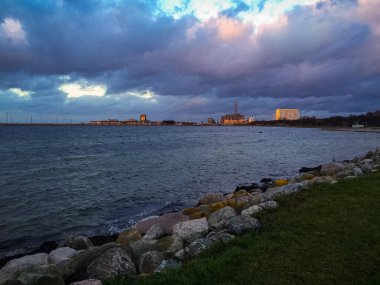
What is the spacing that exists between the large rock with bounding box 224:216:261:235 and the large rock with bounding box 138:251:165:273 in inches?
73.7

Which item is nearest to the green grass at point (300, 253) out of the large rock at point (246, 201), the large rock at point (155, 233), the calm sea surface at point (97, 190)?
the large rock at point (246, 201)

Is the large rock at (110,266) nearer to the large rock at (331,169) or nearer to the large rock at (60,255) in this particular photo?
the large rock at (60,255)

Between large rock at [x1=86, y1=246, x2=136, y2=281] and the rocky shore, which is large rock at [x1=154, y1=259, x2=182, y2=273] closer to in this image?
the rocky shore

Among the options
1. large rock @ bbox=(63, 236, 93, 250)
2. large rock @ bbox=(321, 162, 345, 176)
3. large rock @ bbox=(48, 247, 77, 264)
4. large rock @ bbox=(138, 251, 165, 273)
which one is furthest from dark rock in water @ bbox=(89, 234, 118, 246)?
large rock @ bbox=(321, 162, 345, 176)

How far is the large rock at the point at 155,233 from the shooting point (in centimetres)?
1066

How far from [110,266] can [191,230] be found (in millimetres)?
3360

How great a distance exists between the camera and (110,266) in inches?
267

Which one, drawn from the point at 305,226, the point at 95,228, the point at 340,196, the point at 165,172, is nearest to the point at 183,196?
the point at 95,228

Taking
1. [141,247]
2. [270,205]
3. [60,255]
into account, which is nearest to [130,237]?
[141,247]

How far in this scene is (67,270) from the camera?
7.04 m

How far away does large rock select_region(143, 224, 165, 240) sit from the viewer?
10.7 meters

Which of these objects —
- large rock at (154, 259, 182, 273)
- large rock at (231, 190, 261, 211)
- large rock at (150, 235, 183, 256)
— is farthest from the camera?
large rock at (231, 190, 261, 211)

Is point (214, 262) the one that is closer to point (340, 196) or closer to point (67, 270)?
point (67, 270)

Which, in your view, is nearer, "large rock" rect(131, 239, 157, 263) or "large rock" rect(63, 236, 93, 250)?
"large rock" rect(131, 239, 157, 263)
